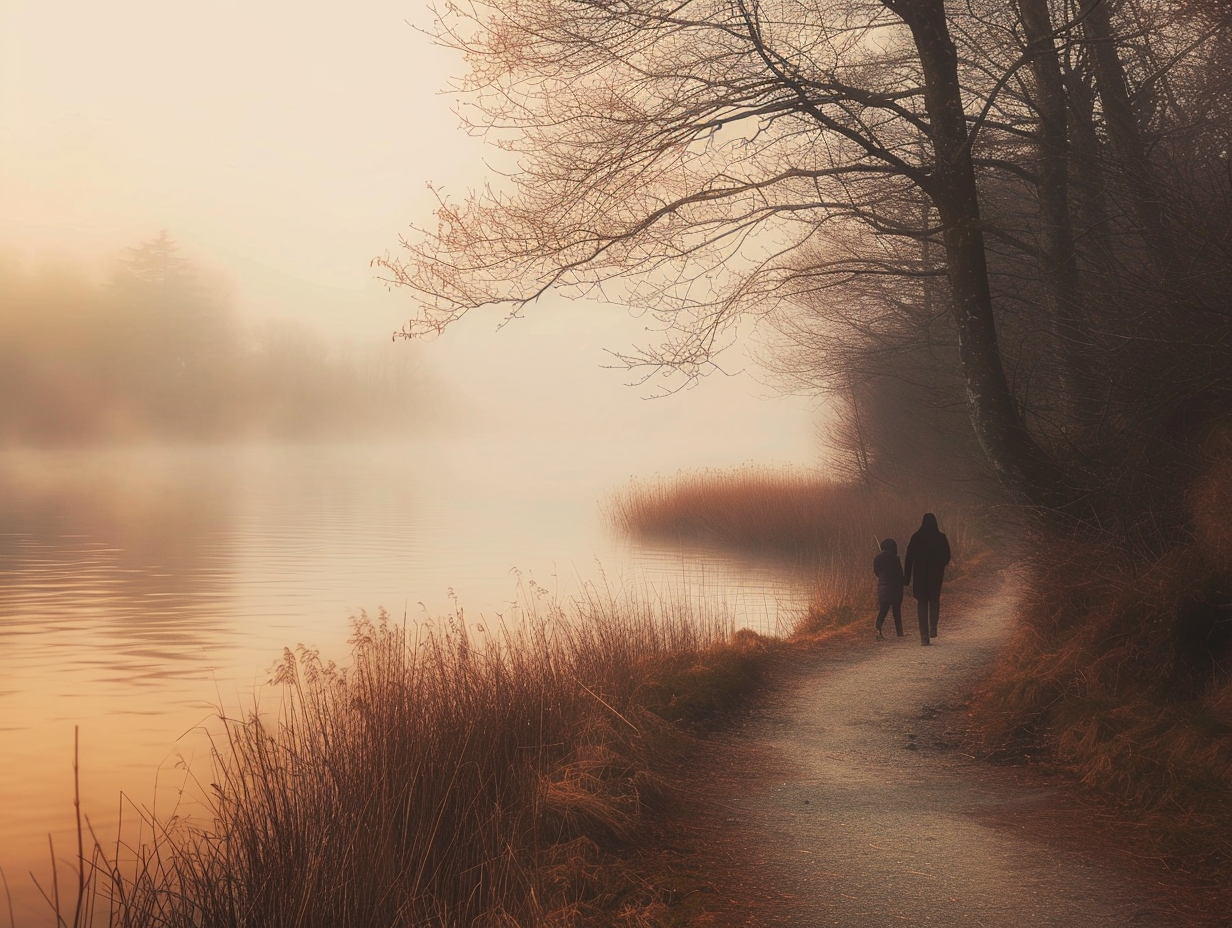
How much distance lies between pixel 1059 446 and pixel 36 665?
1083 cm

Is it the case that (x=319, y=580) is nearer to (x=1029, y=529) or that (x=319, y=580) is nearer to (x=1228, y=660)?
(x=1029, y=529)

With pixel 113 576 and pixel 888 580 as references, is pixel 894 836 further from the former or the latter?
pixel 113 576

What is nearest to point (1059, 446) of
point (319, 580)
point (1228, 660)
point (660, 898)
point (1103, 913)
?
point (1228, 660)

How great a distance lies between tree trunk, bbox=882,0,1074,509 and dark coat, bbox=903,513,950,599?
2253mm

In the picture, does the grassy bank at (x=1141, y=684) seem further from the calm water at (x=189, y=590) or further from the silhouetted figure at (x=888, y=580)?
the calm water at (x=189, y=590)

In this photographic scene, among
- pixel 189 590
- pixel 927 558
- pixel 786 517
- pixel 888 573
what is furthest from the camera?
pixel 786 517

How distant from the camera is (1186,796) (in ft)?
19.4

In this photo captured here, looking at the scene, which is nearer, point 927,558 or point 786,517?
point 927,558

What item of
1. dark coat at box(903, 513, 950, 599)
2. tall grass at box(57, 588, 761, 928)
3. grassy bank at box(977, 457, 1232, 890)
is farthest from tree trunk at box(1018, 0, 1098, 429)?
tall grass at box(57, 588, 761, 928)

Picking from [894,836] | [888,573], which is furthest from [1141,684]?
[888,573]

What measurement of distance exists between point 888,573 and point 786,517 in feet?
40.0

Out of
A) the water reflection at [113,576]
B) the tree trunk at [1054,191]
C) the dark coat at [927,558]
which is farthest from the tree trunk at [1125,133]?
the water reflection at [113,576]

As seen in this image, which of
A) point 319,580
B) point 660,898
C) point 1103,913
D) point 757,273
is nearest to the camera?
point 1103,913

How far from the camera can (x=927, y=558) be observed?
459 inches
